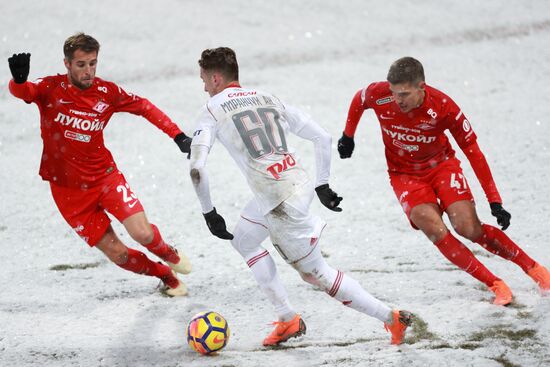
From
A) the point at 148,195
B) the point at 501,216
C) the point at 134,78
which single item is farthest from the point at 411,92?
the point at 134,78

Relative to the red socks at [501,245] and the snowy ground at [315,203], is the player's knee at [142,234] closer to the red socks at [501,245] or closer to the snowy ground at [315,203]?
the snowy ground at [315,203]

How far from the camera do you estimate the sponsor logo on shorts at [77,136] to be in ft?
20.2

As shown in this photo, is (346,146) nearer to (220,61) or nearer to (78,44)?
(220,61)

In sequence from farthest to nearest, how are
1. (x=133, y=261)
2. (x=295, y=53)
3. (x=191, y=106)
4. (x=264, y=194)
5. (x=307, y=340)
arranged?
(x=295, y=53)
(x=191, y=106)
(x=133, y=261)
(x=307, y=340)
(x=264, y=194)

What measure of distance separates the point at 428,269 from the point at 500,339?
5.16ft

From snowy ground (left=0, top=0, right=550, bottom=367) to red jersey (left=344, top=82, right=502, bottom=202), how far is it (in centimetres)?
108

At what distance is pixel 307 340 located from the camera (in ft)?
18.9

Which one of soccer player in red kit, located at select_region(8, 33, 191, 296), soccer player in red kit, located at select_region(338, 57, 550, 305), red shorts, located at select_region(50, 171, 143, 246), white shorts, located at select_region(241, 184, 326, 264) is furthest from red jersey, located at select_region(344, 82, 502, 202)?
red shorts, located at select_region(50, 171, 143, 246)

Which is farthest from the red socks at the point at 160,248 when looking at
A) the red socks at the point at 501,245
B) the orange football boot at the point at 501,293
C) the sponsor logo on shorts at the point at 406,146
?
the orange football boot at the point at 501,293

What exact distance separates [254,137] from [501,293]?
7.99ft

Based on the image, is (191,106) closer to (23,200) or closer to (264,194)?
(23,200)

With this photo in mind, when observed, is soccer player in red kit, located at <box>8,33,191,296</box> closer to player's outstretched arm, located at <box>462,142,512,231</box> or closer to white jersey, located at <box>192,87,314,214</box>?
white jersey, located at <box>192,87,314,214</box>

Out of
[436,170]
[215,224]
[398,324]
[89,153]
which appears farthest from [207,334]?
[436,170]

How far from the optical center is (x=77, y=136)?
20.3ft
